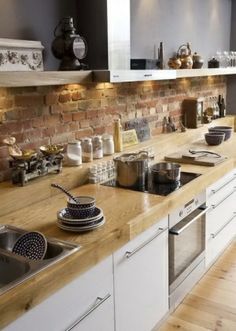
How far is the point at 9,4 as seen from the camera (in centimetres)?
211

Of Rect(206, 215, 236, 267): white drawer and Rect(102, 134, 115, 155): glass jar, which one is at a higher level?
Rect(102, 134, 115, 155): glass jar

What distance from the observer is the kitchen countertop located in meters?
1.33

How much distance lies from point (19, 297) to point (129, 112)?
2.18 meters

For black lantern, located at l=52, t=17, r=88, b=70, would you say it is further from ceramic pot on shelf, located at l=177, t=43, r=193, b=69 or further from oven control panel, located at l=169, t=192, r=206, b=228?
ceramic pot on shelf, located at l=177, t=43, r=193, b=69

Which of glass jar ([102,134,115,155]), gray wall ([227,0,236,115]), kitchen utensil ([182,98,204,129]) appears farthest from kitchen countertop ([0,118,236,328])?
gray wall ([227,0,236,115])

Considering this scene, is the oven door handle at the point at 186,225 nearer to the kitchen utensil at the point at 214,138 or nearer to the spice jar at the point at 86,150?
the spice jar at the point at 86,150

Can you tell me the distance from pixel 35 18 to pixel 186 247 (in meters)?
1.72

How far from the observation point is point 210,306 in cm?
260

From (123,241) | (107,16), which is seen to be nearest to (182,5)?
(107,16)

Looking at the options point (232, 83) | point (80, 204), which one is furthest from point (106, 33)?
point (232, 83)

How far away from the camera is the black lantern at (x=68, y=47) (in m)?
2.25

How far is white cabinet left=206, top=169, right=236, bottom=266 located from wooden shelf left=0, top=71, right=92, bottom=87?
1237 millimetres

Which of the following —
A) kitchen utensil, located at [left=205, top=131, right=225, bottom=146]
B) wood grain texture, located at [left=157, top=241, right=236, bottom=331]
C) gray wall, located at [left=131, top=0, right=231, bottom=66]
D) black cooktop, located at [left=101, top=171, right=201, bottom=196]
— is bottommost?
wood grain texture, located at [left=157, top=241, right=236, bottom=331]

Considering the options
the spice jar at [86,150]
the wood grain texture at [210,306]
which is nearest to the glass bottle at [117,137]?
the spice jar at [86,150]
